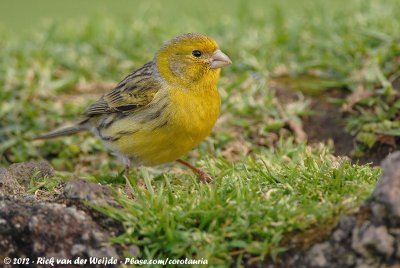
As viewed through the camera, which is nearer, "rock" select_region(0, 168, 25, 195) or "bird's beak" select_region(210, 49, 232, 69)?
"rock" select_region(0, 168, 25, 195)

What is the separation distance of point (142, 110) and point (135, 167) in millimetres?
573

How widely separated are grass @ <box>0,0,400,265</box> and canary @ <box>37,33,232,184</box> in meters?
0.23

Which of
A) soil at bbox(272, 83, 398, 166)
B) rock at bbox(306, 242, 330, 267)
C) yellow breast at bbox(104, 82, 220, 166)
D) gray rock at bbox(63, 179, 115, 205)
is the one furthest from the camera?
soil at bbox(272, 83, 398, 166)

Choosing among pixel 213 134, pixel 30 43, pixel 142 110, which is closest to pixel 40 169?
pixel 142 110

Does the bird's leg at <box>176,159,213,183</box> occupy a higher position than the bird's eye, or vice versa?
the bird's eye

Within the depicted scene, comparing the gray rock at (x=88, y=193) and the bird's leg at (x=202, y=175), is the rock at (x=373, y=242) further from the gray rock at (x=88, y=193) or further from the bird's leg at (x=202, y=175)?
the bird's leg at (x=202, y=175)

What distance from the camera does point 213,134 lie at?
6.58 metres

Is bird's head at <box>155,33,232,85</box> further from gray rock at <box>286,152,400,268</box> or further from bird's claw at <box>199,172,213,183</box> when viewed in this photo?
gray rock at <box>286,152,400,268</box>

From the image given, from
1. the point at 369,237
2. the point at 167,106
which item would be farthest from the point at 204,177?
the point at 369,237

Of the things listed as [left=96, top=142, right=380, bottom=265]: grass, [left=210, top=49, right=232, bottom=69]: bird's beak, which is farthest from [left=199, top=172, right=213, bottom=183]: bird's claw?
[left=210, top=49, right=232, bottom=69]: bird's beak

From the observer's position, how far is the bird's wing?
5679 millimetres

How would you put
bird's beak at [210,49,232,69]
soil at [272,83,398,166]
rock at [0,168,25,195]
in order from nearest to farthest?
rock at [0,168,25,195] → bird's beak at [210,49,232,69] → soil at [272,83,398,166]

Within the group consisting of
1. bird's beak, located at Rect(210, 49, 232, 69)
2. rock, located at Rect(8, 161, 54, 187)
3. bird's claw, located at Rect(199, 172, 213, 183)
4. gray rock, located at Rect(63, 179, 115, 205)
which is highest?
bird's beak, located at Rect(210, 49, 232, 69)

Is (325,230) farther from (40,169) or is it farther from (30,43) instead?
(30,43)
